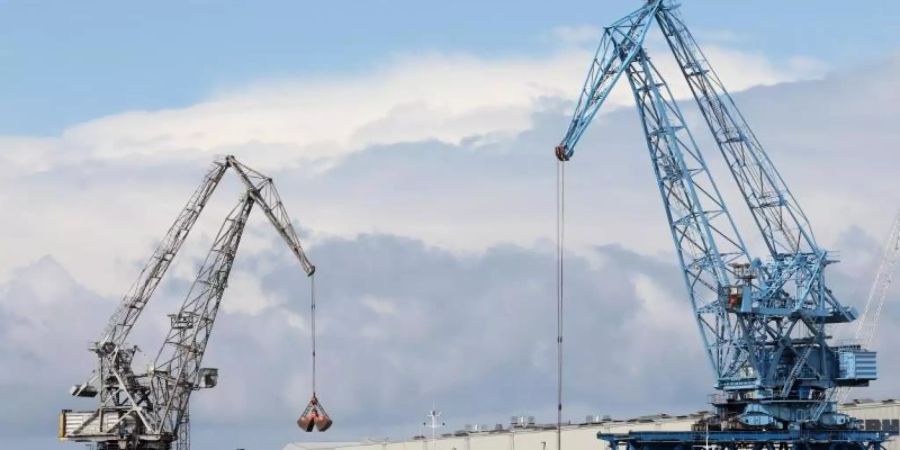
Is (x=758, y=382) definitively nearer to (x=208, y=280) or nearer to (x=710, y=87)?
(x=710, y=87)

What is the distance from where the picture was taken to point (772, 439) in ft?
549

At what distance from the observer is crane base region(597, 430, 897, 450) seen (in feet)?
551

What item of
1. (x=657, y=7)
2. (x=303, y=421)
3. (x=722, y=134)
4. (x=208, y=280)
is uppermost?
(x=657, y=7)

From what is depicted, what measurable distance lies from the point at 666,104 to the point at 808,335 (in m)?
25.0

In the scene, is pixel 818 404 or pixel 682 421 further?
pixel 682 421

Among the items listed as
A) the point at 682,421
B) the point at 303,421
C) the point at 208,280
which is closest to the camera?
the point at 303,421

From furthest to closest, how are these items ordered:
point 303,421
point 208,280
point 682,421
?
point 682,421 < point 208,280 < point 303,421

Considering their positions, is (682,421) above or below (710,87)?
below

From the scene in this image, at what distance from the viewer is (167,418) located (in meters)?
186

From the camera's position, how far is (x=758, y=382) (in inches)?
6609

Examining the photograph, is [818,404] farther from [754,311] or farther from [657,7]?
[657,7]

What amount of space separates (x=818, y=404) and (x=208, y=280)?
6014 cm

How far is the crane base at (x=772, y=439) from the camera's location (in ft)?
551

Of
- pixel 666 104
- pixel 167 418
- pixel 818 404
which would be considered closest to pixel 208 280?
pixel 167 418
